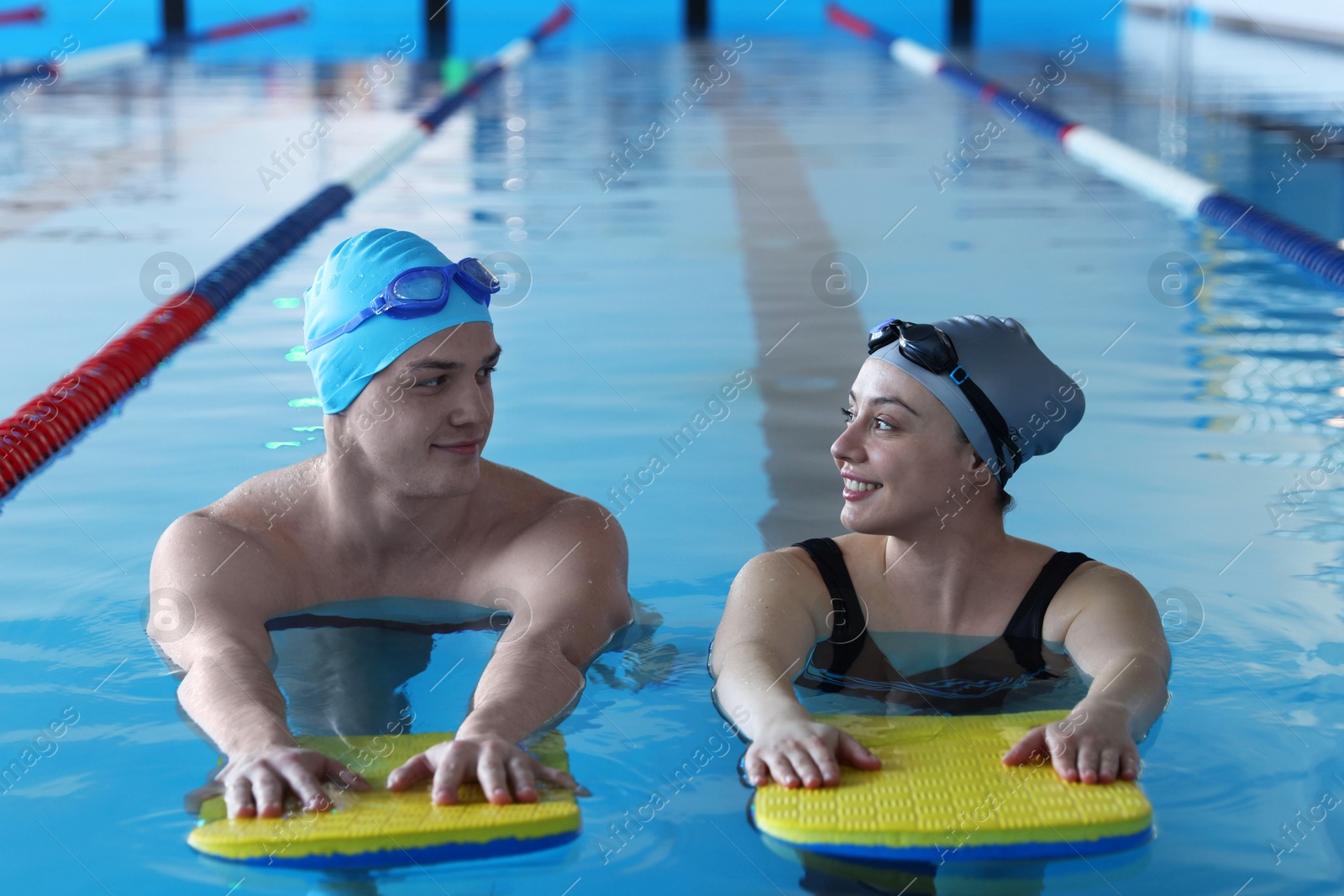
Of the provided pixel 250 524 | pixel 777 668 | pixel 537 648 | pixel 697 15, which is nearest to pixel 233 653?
pixel 250 524

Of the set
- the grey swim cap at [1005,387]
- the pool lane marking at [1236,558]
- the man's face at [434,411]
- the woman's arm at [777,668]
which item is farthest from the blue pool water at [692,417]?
the grey swim cap at [1005,387]

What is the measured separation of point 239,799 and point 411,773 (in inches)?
9.6

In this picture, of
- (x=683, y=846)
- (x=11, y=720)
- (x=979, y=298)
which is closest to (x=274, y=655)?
(x=11, y=720)

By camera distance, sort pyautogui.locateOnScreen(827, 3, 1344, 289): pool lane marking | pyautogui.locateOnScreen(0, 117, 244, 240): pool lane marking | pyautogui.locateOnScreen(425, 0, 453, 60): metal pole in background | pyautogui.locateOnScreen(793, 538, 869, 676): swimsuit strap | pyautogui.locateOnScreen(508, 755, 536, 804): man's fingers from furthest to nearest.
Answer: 1. pyautogui.locateOnScreen(425, 0, 453, 60): metal pole in background
2. pyautogui.locateOnScreen(0, 117, 244, 240): pool lane marking
3. pyautogui.locateOnScreen(827, 3, 1344, 289): pool lane marking
4. pyautogui.locateOnScreen(793, 538, 869, 676): swimsuit strap
5. pyautogui.locateOnScreen(508, 755, 536, 804): man's fingers

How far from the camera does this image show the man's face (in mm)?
2785

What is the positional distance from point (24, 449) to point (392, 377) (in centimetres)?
209

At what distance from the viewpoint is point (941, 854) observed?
2.24m

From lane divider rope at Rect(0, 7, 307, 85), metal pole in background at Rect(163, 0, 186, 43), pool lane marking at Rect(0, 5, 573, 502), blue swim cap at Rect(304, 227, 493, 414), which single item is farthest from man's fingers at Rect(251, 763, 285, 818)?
metal pole in background at Rect(163, 0, 186, 43)

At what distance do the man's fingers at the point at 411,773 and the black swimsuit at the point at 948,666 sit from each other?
76cm

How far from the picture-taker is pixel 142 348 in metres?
5.50

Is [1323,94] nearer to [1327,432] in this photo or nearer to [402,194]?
[402,194]

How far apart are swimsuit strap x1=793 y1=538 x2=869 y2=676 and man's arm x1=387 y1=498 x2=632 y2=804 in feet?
1.36

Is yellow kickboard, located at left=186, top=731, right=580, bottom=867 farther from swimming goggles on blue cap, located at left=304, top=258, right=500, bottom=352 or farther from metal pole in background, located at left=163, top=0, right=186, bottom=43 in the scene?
metal pole in background, located at left=163, top=0, right=186, bottom=43

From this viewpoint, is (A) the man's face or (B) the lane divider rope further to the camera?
(B) the lane divider rope
